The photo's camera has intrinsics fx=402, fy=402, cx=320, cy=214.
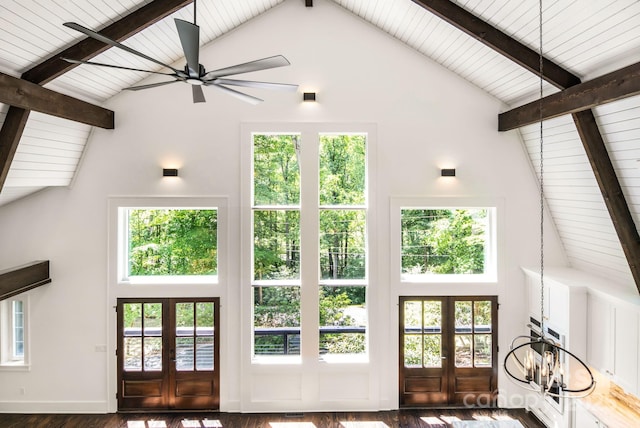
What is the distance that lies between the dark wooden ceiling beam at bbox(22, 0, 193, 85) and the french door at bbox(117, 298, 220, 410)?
2.99m

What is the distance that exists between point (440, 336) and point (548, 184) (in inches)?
98.0

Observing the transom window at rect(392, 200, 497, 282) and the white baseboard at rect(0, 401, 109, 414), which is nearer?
the white baseboard at rect(0, 401, 109, 414)

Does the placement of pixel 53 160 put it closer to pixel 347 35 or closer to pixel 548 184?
pixel 347 35

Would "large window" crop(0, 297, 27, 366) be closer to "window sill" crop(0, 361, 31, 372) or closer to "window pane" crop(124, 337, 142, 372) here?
"window sill" crop(0, 361, 31, 372)

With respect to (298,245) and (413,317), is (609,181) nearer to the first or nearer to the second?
(413,317)

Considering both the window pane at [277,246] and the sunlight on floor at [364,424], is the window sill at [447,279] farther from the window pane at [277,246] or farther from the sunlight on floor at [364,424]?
the sunlight on floor at [364,424]

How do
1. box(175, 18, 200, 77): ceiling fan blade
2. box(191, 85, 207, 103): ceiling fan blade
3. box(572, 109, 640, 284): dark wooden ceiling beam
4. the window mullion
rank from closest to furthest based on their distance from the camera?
box(175, 18, 200, 77): ceiling fan blade, box(191, 85, 207, 103): ceiling fan blade, box(572, 109, 640, 284): dark wooden ceiling beam, the window mullion

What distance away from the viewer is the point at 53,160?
4.98 meters

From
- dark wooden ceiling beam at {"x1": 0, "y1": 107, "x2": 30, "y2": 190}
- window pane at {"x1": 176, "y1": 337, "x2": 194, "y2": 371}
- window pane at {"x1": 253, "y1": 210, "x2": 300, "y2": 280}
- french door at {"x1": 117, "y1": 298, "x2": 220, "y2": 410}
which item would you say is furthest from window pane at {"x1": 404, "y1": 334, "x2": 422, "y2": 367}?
dark wooden ceiling beam at {"x1": 0, "y1": 107, "x2": 30, "y2": 190}

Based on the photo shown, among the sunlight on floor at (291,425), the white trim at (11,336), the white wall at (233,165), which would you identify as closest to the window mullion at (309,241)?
the white wall at (233,165)

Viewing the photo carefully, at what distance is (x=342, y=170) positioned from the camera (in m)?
5.70

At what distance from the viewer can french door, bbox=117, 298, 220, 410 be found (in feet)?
18.1

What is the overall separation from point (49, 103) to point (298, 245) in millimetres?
3318

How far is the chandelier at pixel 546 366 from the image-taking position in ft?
8.90
